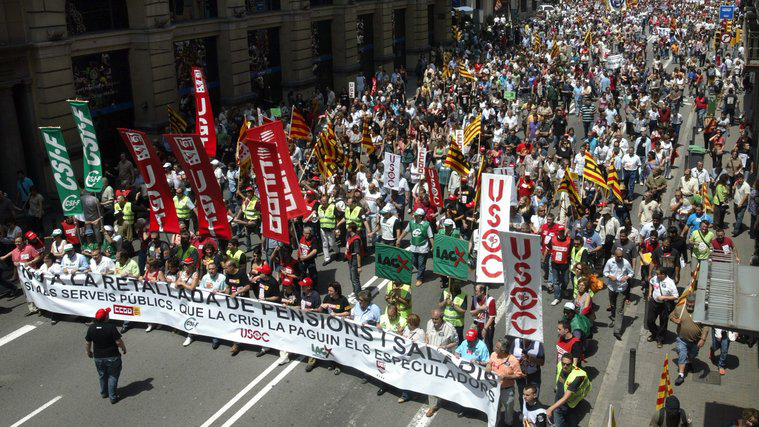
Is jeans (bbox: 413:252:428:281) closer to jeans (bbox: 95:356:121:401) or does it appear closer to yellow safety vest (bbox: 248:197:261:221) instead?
yellow safety vest (bbox: 248:197:261:221)

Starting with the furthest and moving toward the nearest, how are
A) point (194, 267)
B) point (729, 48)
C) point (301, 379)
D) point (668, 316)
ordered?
point (729, 48)
point (194, 267)
point (668, 316)
point (301, 379)

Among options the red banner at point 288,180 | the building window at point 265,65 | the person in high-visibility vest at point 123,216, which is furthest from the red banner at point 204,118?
the building window at point 265,65

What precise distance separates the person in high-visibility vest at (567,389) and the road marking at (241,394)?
4.71 meters

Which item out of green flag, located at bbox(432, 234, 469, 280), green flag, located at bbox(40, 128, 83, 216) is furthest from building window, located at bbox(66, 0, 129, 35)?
green flag, located at bbox(432, 234, 469, 280)

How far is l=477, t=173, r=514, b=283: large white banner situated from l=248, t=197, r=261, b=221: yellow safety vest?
22.2ft

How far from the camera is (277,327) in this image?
13.6m

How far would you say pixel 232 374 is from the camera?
523 inches

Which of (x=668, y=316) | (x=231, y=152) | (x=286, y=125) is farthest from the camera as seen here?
(x=286, y=125)

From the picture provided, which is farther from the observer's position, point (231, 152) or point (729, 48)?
point (729, 48)

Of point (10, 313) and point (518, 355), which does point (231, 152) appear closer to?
point (10, 313)

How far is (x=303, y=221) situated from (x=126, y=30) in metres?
13.2

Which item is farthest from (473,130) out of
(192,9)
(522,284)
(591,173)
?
(192,9)

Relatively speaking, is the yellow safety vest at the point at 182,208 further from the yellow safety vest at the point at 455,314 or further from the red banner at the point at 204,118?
the yellow safety vest at the point at 455,314

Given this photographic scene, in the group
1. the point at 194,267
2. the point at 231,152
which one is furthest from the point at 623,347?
the point at 231,152
